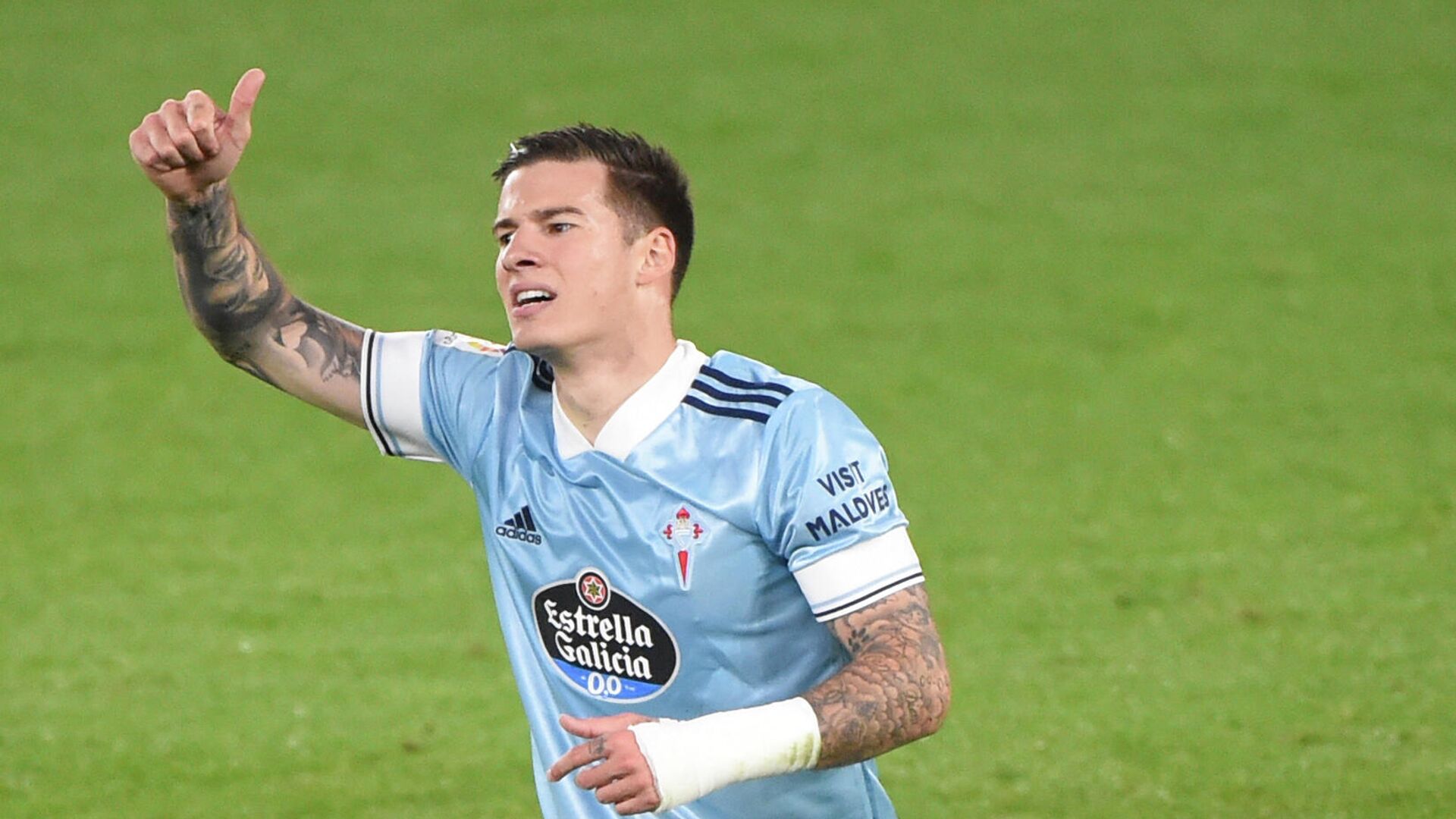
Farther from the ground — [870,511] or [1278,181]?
A: [1278,181]

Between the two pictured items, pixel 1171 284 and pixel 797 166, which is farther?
pixel 797 166

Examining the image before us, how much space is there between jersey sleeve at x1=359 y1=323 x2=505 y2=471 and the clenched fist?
47 centimetres

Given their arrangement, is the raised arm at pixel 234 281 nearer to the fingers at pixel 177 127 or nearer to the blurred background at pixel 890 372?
the fingers at pixel 177 127

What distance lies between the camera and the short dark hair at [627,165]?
12.1ft

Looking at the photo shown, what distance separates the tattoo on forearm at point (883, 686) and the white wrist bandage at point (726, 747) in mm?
42

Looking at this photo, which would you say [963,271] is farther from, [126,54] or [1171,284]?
[126,54]

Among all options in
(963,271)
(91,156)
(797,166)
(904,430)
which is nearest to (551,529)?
(904,430)

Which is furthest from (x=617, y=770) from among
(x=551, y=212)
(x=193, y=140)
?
(x=193, y=140)

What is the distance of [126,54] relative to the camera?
1255cm

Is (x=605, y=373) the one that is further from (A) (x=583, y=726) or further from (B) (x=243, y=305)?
(A) (x=583, y=726)

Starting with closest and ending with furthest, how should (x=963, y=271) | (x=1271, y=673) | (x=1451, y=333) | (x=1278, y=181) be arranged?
(x=1271, y=673)
(x=1451, y=333)
(x=963, y=271)
(x=1278, y=181)

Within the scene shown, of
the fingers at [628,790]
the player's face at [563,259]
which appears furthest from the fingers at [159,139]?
the fingers at [628,790]

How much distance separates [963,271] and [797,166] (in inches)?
60.4

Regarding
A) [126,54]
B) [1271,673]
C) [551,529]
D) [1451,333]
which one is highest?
[126,54]
